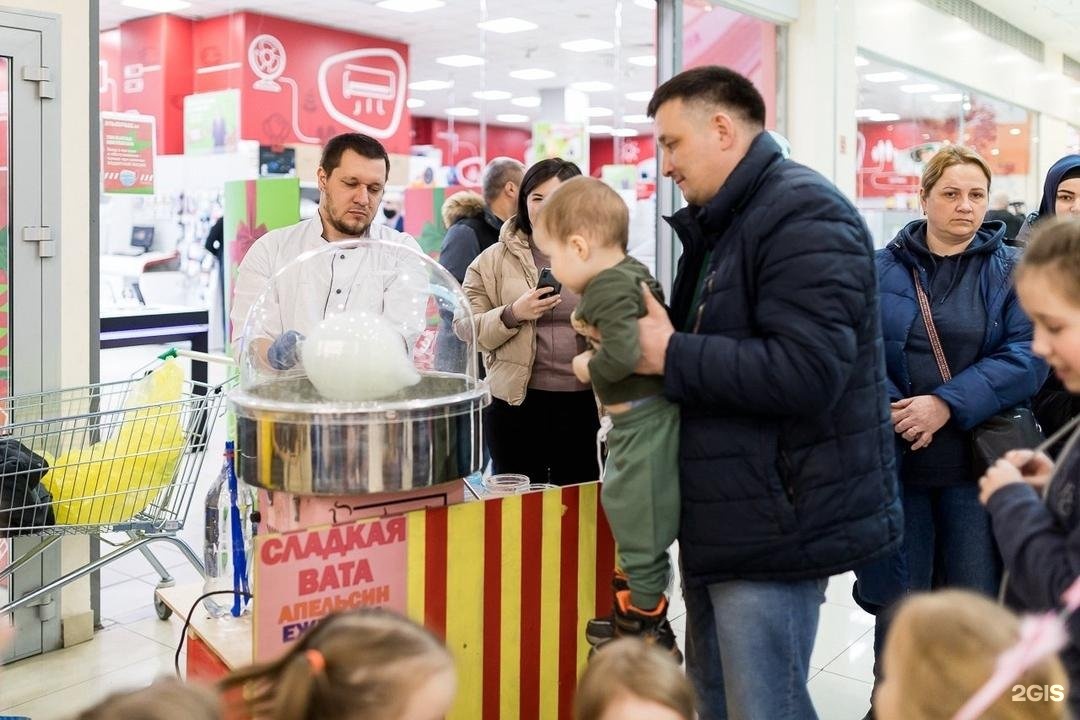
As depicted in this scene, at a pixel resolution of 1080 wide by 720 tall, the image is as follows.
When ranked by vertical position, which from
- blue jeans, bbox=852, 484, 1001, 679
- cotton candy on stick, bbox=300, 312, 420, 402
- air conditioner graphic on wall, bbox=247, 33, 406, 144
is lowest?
blue jeans, bbox=852, 484, 1001, 679

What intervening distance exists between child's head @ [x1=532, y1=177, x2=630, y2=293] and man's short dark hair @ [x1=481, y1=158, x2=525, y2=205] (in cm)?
230

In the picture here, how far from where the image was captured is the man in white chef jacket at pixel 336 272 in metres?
2.57

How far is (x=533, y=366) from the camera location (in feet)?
10.8

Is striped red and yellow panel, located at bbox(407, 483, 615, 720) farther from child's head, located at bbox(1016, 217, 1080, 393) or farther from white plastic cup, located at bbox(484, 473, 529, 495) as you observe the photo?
child's head, located at bbox(1016, 217, 1080, 393)

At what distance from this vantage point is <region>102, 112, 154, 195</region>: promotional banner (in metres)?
4.39

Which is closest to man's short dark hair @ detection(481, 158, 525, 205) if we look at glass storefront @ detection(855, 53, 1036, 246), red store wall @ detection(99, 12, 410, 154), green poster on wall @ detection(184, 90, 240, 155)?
glass storefront @ detection(855, 53, 1036, 246)

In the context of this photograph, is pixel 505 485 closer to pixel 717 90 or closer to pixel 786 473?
pixel 786 473

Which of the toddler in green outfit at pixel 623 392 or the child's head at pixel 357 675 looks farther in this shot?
the toddler in green outfit at pixel 623 392

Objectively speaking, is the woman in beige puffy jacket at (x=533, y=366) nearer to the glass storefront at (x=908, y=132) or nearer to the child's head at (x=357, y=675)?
the child's head at (x=357, y=675)

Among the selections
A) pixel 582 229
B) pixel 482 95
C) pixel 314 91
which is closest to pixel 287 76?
pixel 314 91

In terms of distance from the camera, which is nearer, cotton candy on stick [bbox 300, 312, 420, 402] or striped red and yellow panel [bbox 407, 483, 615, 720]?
cotton candy on stick [bbox 300, 312, 420, 402]

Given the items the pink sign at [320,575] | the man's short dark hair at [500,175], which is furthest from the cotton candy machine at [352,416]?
the man's short dark hair at [500,175]

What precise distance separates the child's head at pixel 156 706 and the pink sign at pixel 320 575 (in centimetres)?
69

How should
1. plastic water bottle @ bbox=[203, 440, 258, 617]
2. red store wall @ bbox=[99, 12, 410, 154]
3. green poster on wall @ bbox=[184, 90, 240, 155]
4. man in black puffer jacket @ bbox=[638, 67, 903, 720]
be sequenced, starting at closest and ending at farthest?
1. man in black puffer jacket @ bbox=[638, 67, 903, 720]
2. plastic water bottle @ bbox=[203, 440, 258, 617]
3. green poster on wall @ bbox=[184, 90, 240, 155]
4. red store wall @ bbox=[99, 12, 410, 154]
